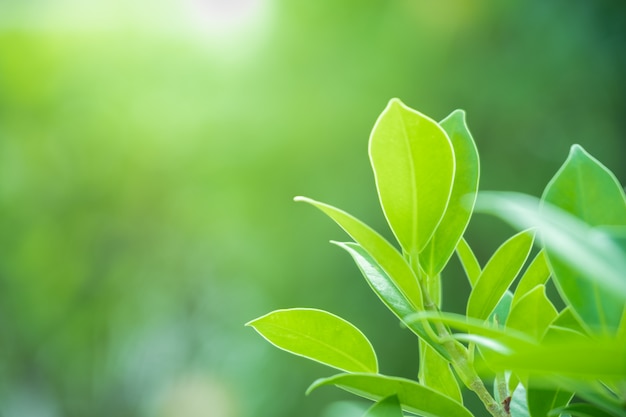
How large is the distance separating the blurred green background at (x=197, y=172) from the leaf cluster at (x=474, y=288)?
8.34ft

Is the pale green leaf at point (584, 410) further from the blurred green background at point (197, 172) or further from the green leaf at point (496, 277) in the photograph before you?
the blurred green background at point (197, 172)

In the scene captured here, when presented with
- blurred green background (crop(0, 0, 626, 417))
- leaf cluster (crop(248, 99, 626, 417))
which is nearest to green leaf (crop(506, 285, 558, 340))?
leaf cluster (crop(248, 99, 626, 417))

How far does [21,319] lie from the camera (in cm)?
299

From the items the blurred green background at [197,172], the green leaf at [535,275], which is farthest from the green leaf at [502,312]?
the blurred green background at [197,172]

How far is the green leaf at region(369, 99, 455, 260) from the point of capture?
18 centimetres

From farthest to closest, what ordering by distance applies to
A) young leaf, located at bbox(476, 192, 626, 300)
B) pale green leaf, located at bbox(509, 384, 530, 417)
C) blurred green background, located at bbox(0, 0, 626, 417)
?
1. blurred green background, located at bbox(0, 0, 626, 417)
2. pale green leaf, located at bbox(509, 384, 530, 417)
3. young leaf, located at bbox(476, 192, 626, 300)

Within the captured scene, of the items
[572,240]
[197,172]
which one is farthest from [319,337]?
[197,172]

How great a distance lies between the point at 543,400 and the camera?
190mm

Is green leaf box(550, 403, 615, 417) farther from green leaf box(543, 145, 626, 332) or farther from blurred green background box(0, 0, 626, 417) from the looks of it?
blurred green background box(0, 0, 626, 417)

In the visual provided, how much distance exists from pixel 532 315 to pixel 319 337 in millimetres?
65

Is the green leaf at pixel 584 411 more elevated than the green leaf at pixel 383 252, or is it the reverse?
the green leaf at pixel 383 252

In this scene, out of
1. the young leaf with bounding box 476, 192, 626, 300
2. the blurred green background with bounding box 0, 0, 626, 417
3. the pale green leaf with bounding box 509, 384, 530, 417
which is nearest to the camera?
the young leaf with bounding box 476, 192, 626, 300

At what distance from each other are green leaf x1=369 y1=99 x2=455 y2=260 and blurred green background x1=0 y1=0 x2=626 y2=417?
2563mm

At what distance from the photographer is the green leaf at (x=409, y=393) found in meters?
0.18
